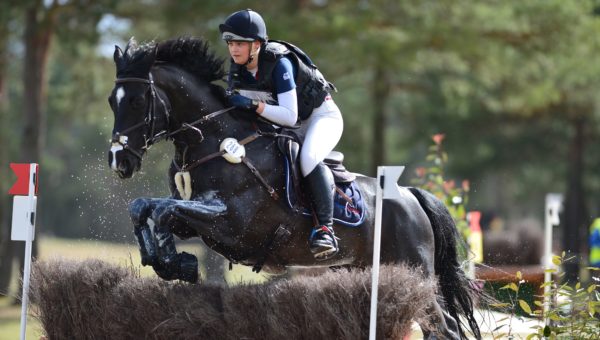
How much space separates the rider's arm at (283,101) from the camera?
6.29 metres

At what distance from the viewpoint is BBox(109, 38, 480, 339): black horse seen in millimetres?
5945

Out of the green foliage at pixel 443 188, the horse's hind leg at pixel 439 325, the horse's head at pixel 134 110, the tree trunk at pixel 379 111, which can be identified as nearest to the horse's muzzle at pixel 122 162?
the horse's head at pixel 134 110

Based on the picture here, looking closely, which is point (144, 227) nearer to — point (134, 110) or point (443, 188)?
point (134, 110)

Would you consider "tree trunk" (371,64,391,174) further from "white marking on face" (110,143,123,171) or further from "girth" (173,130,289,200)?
"white marking on face" (110,143,123,171)

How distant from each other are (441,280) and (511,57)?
37.6 ft

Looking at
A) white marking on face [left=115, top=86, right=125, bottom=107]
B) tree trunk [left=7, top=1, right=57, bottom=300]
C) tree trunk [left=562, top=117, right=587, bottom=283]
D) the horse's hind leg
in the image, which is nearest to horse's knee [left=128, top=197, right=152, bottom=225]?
white marking on face [left=115, top=86, right=125, bottom=107]

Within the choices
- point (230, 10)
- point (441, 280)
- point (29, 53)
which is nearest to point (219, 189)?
point (441, 280)

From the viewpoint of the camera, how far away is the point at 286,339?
5.51 meters

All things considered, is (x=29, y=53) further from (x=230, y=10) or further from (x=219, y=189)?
(x=219, y=189)

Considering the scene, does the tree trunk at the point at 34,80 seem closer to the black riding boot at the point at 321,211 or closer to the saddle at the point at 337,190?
the saddle at the point at 337,190

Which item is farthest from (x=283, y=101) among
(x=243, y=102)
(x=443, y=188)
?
(x=443, y=188)

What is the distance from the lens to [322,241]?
20.5ft

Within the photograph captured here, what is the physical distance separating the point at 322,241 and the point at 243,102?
1.07 m

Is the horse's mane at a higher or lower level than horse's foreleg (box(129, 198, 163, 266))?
higher
